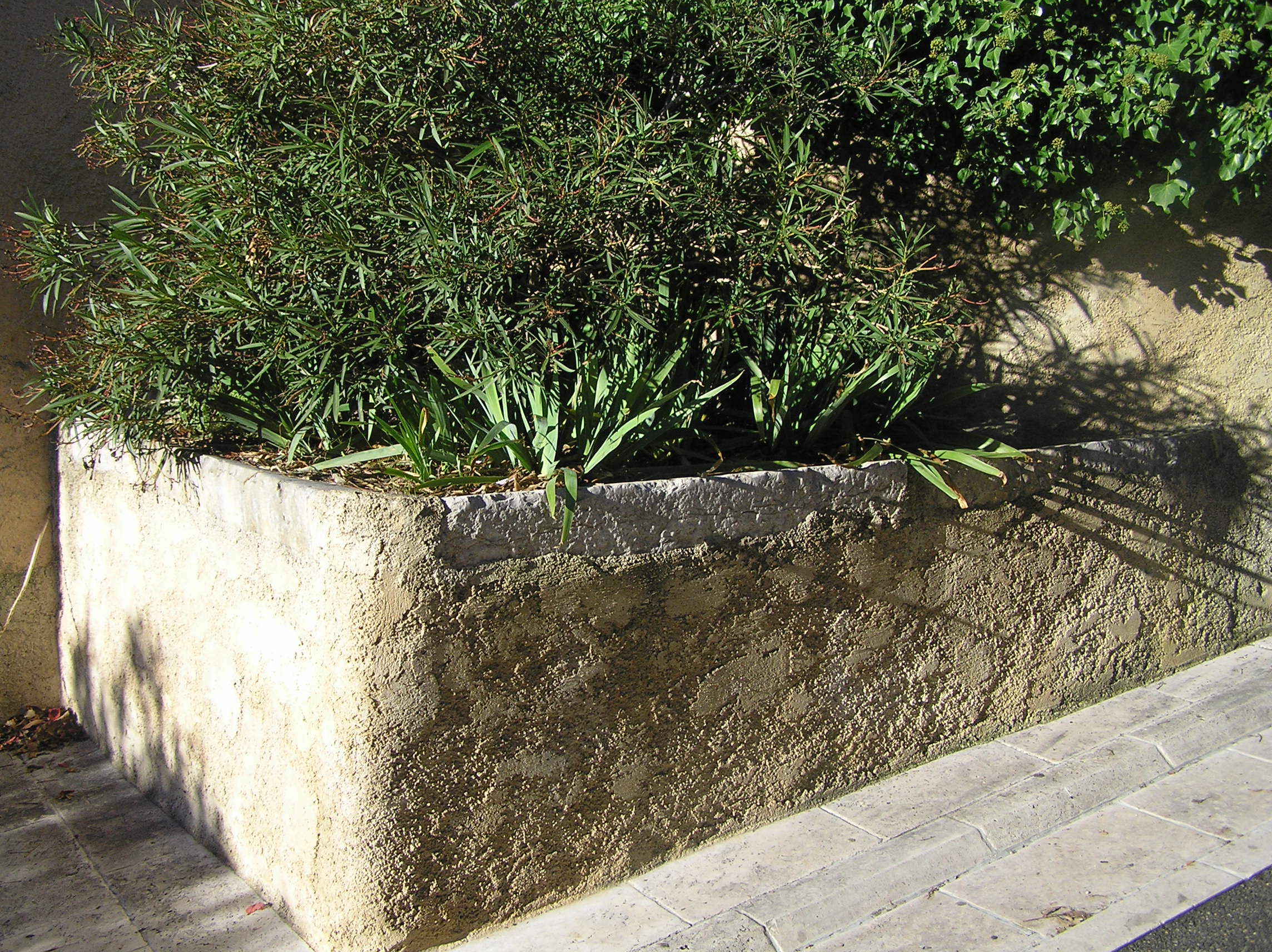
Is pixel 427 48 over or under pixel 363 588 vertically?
over

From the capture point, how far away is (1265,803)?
3.71 m

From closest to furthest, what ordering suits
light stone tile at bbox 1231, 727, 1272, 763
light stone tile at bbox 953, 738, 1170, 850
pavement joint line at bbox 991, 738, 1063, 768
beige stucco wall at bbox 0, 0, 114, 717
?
light stone tile at bbox 953, 738, 1170, 850 < pavement joint line at bbox 991, 738, 1063, 768 < light stone tile at bbox 1231, 727, 1272, 763 < beige stucco wall at bbox 0, 0, 114, 717

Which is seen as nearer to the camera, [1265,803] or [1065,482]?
[1265,803]

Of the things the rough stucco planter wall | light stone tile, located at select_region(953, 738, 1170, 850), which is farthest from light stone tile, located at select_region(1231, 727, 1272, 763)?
the rough stucco planter wall

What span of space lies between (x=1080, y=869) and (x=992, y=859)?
0.28 meters

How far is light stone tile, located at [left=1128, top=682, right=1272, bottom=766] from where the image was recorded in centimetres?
410

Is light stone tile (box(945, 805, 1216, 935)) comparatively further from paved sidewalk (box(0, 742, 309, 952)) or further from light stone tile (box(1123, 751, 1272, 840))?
paved sidewalk (box(0, 742, 309, 952))

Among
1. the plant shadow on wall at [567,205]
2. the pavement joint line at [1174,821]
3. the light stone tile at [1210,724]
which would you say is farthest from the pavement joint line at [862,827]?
the plant shadow on wall at [567,205]

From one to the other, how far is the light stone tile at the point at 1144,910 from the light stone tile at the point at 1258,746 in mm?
996

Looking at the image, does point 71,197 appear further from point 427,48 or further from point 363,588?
point 363,588

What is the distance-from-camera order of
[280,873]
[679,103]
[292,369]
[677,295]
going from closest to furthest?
[280,873] < [292,369] < [677,295] < [679,103]

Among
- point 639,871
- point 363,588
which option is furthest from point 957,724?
point 363,588

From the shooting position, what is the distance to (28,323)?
4.86 meters

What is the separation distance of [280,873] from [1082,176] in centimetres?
448
